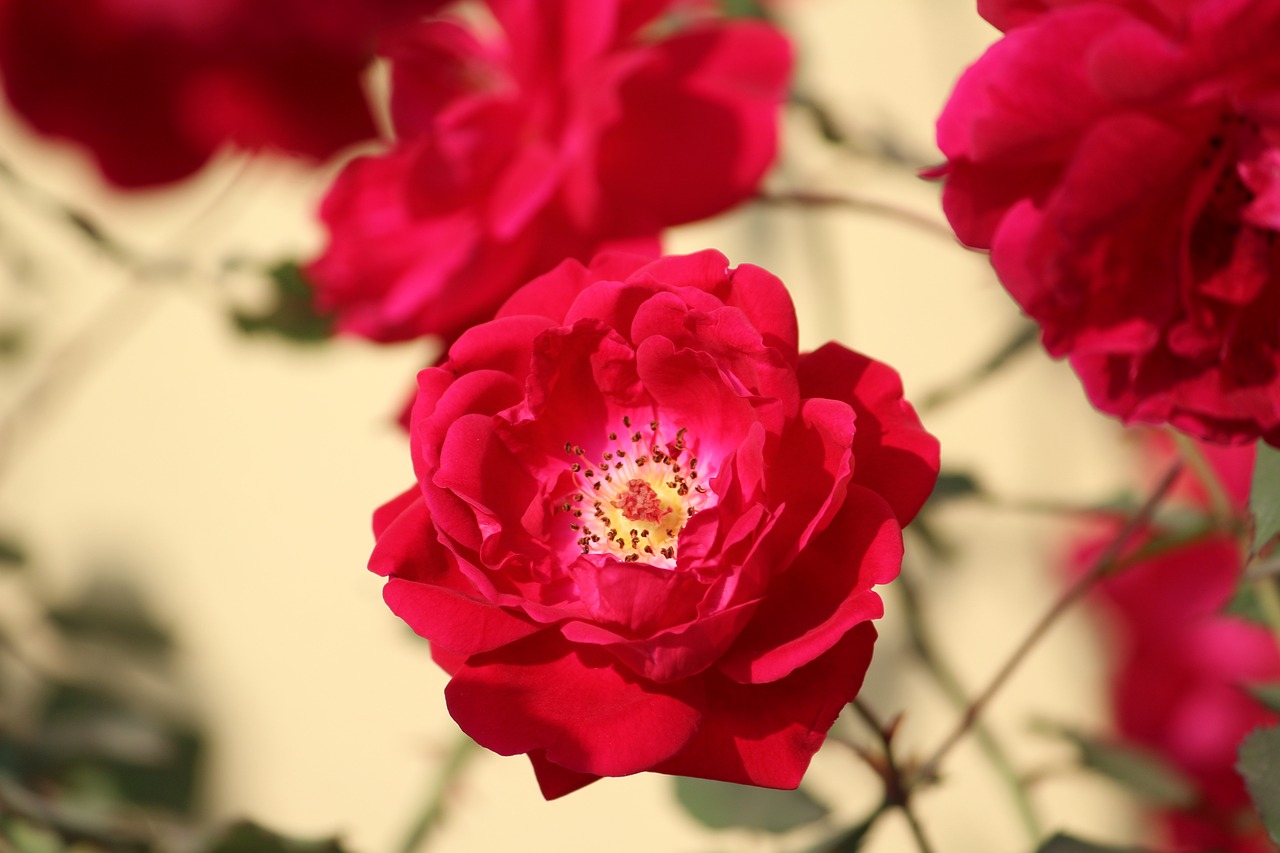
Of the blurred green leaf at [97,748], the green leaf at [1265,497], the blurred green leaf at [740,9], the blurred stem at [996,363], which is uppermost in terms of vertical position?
the blurred green leaf at [740,9]

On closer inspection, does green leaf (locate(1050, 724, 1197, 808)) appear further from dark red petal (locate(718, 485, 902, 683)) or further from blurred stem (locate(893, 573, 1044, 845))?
dark red petal (locate(718, 485, 902, 683))

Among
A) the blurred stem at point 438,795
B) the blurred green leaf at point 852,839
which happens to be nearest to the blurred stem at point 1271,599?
the blurred green leaf at point 852,839

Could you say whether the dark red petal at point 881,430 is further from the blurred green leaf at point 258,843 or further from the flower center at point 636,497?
the blurred green leaf at point 258,843

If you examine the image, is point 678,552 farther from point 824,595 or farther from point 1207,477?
point 1207,477

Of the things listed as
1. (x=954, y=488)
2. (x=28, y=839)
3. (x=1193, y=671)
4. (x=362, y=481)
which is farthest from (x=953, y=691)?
(x=362, y=481)

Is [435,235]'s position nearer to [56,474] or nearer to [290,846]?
[290,846]

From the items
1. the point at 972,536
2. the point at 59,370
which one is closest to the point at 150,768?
the point at 59,370

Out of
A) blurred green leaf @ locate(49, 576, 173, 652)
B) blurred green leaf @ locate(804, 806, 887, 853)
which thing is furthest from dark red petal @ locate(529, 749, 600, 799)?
blurred green leaf @ locate(49, 576, 173, 652)
